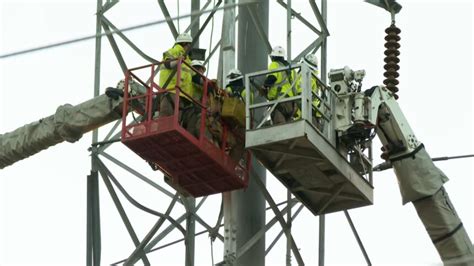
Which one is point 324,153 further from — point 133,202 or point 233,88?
point 133,202

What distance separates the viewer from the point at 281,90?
29344 mm

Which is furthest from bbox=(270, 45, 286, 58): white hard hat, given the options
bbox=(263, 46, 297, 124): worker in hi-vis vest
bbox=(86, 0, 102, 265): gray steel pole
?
bbox=(86, 0, 102, 265): gray steel pole

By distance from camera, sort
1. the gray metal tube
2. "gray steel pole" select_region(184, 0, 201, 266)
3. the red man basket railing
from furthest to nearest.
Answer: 1. "gray steel pole" select_region(184, 0, 201, 266)
2. the gray metal tube
3. the red man basket railing

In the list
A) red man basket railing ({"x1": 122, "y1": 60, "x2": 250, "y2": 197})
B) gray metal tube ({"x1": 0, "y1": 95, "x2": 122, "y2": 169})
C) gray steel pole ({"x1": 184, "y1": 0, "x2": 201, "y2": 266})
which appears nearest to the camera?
red man basket railing ({"x1": 122, "y1": 60, "x2": 250, "y2": 197})

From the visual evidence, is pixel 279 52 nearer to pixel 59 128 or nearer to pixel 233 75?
pixel 233 75

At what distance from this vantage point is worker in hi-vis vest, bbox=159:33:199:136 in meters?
29.4

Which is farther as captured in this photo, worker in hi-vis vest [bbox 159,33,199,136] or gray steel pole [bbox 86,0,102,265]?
gray steel pole [bbox 86,0,102,265]

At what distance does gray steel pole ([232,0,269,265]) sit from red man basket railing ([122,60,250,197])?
1.90 ft

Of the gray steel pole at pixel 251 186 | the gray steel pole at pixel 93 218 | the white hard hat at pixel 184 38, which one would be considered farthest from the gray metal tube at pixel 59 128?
the gray steel pole at pixel 251 186

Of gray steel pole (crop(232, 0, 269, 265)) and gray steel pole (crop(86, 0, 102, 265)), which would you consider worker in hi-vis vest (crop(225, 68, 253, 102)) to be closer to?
gray steel pole (crop(232, 0, 269, 265))

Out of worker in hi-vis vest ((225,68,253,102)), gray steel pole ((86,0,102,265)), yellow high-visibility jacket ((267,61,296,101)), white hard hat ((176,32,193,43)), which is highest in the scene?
white hard hat ((176,32,193,43))

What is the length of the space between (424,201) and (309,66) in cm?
319

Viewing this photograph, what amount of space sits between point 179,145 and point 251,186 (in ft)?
7.81

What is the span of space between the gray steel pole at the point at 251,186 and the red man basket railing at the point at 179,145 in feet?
1.90
